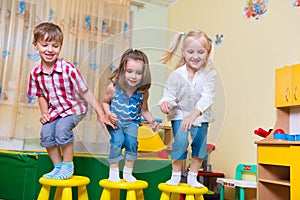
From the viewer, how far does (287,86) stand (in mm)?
2143

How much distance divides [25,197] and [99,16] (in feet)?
7.06

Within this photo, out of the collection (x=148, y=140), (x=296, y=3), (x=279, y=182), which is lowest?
(x=279, y=182)

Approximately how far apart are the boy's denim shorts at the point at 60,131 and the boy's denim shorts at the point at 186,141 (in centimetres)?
39

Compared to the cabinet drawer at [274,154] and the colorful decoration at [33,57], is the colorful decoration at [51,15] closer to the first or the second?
the colorful decoration at [33,57]

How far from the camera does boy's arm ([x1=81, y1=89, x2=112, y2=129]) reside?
125 centimetres

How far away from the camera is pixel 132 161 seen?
1299mm

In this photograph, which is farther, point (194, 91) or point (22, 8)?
point (22, 8)

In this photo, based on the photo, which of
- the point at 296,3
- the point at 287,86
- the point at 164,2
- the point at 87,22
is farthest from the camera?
the point at 164,2

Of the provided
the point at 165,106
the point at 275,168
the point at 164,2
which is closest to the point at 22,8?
the point at 164,2

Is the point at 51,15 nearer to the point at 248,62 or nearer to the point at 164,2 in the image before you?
the point at 164,2

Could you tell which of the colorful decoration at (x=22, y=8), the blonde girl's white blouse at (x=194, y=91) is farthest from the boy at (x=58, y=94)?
the colorful decoration at (x=22, y=8)

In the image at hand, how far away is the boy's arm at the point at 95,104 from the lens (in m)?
1.25

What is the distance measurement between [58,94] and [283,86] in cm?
146

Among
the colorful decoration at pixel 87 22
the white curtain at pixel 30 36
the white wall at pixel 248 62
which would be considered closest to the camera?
the white wall at pixel 248 62
